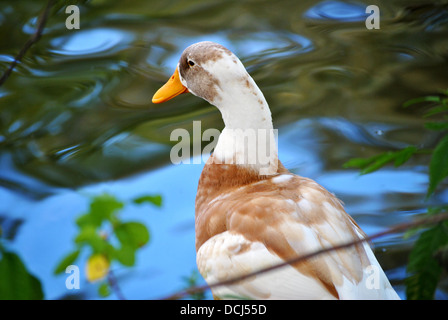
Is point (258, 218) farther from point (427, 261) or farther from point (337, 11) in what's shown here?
point (337, 11)

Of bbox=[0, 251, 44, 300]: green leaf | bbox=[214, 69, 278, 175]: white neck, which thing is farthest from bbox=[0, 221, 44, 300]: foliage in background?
bbox=[214, 69, 278, 175]: white neck

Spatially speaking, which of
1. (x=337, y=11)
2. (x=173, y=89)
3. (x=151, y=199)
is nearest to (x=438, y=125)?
(x=151, y=199)

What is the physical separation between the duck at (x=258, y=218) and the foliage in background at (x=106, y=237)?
43cm

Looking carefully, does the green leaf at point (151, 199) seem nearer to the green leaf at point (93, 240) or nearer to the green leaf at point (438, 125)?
the green leaf at point (93, 240)

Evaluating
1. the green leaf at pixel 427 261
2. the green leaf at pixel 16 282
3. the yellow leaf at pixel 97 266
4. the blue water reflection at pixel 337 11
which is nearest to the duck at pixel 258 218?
the green leaf at pixel 427 261

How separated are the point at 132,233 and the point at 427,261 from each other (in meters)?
0.63

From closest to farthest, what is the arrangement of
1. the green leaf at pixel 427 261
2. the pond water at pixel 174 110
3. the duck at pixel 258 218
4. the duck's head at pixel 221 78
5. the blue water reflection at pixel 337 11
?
the green leaf at pixel 427 261, the duck at pixel 258 218, the duck's head at pixel 221 78, the pond water at pixel 174 110, the blue water reflection at pixel 337 11

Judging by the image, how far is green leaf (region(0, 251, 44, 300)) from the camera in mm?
781

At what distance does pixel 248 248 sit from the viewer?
1.54m

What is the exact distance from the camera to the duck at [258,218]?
1.46m

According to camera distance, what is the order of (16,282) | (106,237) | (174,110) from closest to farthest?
1. (16,282)
2. (106,237)
3. (174,110)

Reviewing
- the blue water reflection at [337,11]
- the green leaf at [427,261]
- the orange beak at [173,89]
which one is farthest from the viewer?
the blue water reflection at [337,11]

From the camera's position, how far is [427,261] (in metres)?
1.12

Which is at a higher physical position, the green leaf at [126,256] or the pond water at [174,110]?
the pond water at [174,110]
